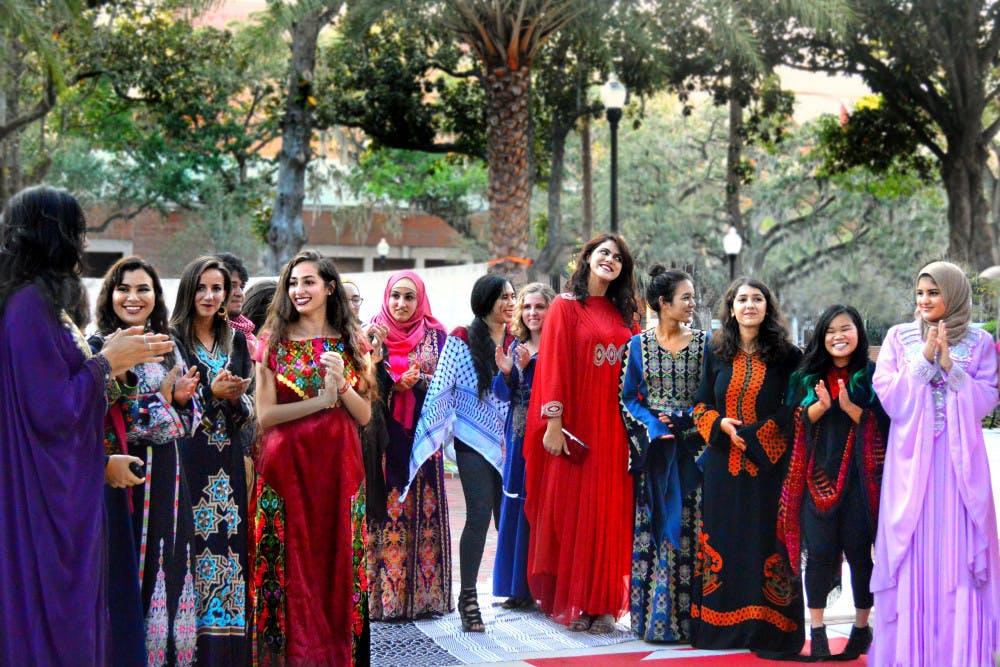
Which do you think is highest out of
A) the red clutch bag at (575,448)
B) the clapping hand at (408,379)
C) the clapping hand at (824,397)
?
the clapping hand at (408,379)

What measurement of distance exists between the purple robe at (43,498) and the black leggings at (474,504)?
2620 millimetres

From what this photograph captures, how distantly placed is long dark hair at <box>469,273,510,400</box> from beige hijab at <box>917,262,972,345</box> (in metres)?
2.37

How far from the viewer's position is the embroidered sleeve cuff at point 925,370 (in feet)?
16.9

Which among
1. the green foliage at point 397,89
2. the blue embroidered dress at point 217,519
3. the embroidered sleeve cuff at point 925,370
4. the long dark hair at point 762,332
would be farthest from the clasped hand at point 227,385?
the green foliage at point 397,89

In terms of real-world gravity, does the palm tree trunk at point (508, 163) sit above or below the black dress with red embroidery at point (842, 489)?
above

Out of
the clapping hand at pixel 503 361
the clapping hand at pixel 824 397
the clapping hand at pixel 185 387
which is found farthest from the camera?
the clapping hand at pixel 503 361

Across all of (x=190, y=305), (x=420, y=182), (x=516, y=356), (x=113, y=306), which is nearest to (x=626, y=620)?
(x=516, y=356)

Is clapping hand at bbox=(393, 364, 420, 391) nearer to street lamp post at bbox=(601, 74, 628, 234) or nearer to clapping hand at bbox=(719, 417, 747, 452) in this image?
clapping hand at bbox=(719, 417, 747, 452)

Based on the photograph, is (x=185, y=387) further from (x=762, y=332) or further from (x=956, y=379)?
(x=956, y=379)

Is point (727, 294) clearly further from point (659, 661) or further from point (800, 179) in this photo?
point (800, 179)

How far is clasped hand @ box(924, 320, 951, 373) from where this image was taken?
506 centimetres

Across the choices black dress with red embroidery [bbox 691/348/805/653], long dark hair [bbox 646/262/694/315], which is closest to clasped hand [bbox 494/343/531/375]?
long dark hair [bbox 646/262/694/315]

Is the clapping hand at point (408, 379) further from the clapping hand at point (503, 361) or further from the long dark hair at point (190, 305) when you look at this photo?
the long dark hair at point (190, 305)

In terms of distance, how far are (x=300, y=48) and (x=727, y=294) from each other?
445 inches
